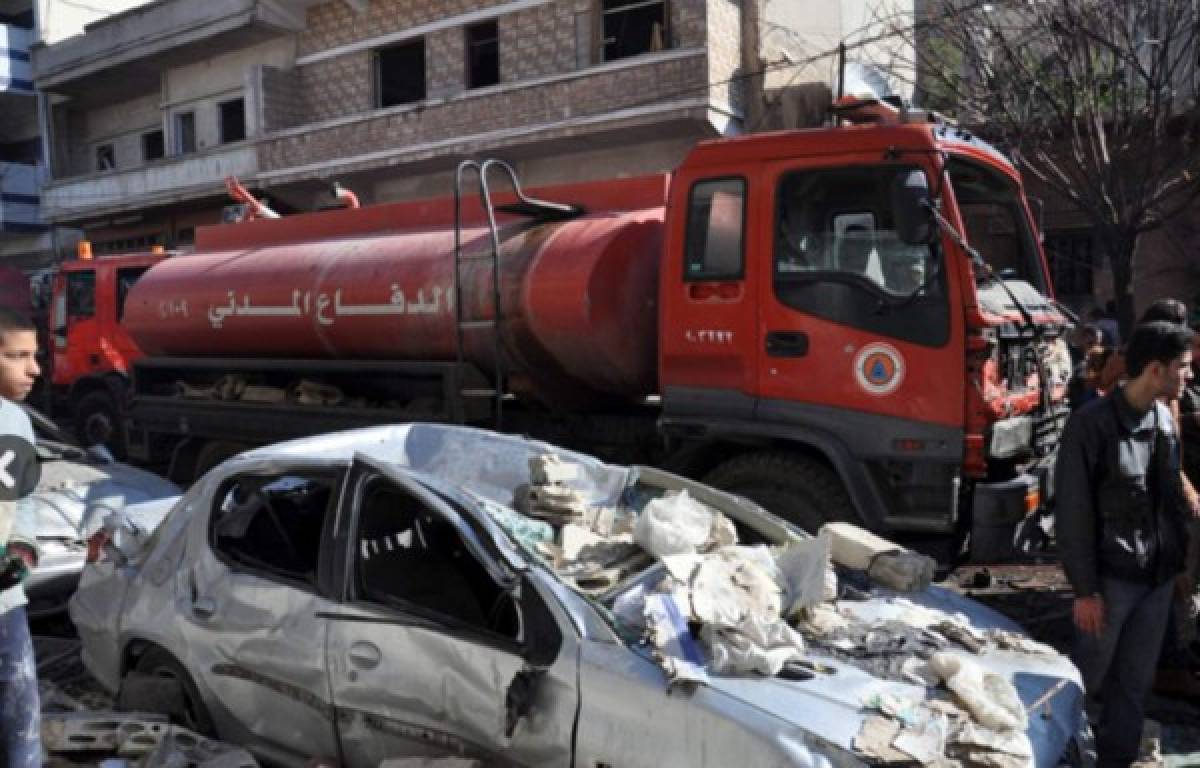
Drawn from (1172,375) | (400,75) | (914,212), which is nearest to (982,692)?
(1172,375)

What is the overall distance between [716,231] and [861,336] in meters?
0.99

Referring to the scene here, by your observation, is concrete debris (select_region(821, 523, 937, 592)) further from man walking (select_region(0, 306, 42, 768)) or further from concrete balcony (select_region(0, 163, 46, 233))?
concrete balcony (select_region(0, 163, 46, 233))

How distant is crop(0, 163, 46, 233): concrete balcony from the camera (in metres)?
25.1

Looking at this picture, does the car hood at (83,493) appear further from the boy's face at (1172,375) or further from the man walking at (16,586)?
the boy's face at (1172,375)

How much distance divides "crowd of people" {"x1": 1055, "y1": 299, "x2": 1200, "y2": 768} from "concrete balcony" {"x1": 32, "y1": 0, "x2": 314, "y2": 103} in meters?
17.5

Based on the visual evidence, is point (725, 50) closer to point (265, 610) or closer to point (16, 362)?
point (265, 610)

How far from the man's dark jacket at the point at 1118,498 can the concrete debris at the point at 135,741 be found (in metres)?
2.95

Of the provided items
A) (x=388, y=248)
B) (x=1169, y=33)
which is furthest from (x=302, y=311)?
(x=1169, y=33)

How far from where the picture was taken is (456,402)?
6090 mm

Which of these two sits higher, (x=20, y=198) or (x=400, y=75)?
(x=400, y=75)

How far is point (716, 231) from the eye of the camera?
532 cm

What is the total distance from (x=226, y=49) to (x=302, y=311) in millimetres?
15208

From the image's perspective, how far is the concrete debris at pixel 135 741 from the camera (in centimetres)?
338

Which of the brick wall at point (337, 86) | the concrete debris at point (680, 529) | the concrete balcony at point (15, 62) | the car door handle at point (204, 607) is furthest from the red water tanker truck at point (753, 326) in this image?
the concrete balcony at point (15, 62)
